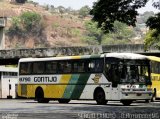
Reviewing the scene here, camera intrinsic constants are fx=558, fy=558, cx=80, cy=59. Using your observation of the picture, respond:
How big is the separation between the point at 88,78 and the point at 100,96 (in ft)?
4.67

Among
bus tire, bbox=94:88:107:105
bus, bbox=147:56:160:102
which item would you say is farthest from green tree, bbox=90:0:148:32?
bus, bbox=147:56:160:102

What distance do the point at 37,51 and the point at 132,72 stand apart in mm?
25728

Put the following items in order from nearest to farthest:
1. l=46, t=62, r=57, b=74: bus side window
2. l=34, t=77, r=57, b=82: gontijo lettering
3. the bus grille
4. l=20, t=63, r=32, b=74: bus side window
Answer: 1. l=34, t=77, r=57, b=82: gontijo lettering
2. l=46, t=62, r=57, b=74: bus side window
3. the bus grille
4. l=20, t=63, r=32, b=74: bus side window

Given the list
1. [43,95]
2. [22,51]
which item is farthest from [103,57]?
[22,51]

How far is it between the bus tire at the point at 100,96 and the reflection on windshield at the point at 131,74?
60.3 inches

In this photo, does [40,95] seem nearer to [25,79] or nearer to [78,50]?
[25,79]

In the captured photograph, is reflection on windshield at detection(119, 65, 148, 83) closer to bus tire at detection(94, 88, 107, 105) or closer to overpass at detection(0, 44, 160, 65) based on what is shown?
bus tire at detection(94, 88, 107, 105)

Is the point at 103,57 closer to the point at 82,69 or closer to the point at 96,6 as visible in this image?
the point at 82,69

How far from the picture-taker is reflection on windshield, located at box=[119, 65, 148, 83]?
95.6 ft

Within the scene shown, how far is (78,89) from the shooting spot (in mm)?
31844

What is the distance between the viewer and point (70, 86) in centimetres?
3234

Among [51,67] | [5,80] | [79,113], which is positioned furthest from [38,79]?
[5,80]

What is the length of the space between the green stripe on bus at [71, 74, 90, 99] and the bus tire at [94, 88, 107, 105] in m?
1.07

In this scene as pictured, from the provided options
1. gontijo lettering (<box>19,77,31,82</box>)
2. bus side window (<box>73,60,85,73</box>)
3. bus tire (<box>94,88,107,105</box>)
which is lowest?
bus tire (<box>94,88,107,105</box>)
